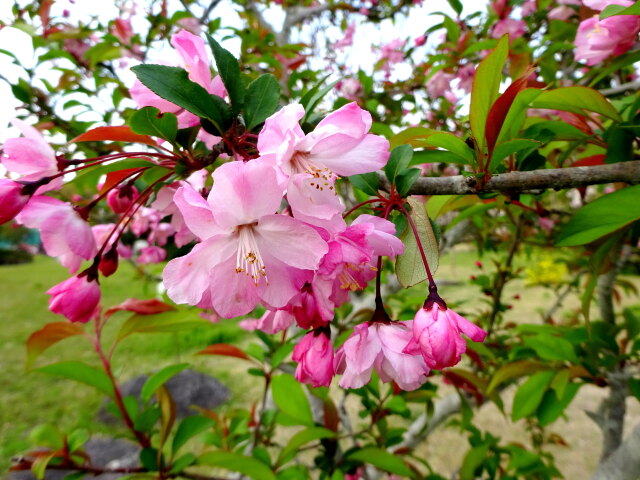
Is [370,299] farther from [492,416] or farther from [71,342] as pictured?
[71,342]

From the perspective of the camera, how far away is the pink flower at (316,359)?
457 millimetres

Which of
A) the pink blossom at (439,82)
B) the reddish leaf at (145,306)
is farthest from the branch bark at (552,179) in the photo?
the pink blossom at (439,82)

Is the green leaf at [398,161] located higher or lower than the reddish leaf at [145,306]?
higher

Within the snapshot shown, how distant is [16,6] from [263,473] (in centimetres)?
220

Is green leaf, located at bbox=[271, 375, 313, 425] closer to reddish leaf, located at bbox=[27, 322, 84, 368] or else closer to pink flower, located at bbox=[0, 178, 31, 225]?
reddish leaf, located at bbox=[27, 322, 84, 368]

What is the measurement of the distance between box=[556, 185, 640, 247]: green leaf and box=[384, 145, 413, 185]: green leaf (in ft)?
0.76

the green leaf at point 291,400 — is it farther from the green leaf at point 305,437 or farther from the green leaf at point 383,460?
the green leaf at point 383,460

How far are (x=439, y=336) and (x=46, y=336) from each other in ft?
2.55

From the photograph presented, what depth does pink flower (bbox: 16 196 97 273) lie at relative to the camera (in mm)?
465

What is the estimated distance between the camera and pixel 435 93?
67.3 inches

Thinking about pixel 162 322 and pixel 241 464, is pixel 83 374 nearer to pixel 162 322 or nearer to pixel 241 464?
pixel 162 322

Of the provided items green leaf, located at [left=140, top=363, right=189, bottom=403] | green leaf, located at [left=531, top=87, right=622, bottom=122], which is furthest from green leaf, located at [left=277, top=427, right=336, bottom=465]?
green leaf, located at [left=531, top=87, right=622, bottom=122]

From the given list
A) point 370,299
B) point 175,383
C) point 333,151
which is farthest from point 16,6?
point 175,383

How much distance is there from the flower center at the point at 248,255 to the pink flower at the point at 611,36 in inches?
27.7
